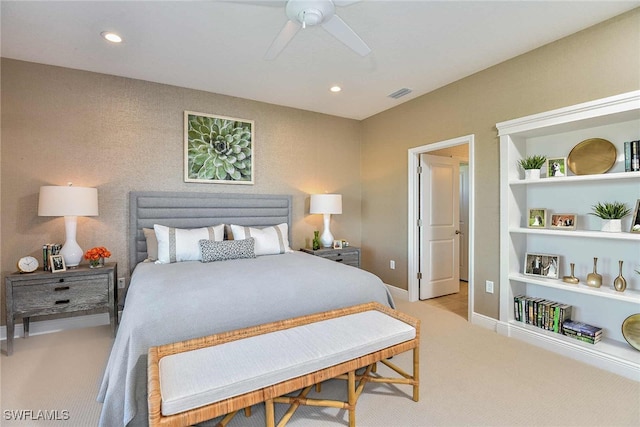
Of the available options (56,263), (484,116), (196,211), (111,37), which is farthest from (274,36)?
(56,263)

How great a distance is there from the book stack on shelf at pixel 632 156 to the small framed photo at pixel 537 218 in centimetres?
69

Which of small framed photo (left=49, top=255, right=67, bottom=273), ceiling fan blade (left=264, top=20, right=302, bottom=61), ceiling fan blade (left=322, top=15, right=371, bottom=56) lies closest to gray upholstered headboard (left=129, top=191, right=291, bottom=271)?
small framed photo (left=49, top=255, right=67, bottom=273)

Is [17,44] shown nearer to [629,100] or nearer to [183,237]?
[183,237]

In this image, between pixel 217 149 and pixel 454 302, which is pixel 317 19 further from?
pixel 454 302

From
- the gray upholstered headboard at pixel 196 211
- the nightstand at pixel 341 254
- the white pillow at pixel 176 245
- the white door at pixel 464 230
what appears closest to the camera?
the white pillow at pixel 176 245

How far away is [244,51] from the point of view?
2795mm

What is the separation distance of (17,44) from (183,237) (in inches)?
85.3

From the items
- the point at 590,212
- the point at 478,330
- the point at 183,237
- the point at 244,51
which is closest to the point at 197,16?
the point at 244,51

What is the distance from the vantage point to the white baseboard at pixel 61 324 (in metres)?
2.94

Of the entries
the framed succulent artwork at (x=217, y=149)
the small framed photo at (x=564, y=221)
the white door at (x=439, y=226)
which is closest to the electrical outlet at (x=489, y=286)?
the small framed photo at (x=564, y=221)

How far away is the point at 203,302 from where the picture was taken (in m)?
1.90

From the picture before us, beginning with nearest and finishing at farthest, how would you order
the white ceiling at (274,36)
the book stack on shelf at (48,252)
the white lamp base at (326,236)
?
1. the white ceiling at (274,36)
2. the book stack on shelf at (48,252)
3. the white lamp base at (326,236)

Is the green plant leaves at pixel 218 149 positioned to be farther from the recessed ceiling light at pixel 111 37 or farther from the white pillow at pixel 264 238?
the recessed ceiling light at pixel 111 37

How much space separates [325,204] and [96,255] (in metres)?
2.60
